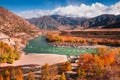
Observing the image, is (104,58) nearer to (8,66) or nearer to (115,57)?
(115,57)

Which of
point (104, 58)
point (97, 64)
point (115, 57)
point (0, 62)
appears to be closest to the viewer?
point (97, 64)

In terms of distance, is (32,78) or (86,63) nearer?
(32,78)

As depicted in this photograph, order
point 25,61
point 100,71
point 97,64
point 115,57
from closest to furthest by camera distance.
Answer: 1. point 100,71
2. point 97,64
3. point 115,57
4. point 25,61

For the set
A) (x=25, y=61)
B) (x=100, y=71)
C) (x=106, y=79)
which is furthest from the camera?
(x=25, y=61)

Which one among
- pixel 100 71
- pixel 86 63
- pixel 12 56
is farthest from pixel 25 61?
pixel 100 71

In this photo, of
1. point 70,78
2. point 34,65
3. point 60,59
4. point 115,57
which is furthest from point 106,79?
point 60,59

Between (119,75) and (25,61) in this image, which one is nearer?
(119,75)

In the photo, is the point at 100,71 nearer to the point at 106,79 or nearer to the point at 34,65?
the point at 106,79

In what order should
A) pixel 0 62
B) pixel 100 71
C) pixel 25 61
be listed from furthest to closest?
1. pixel 25 61
2. pixel 0 62
3. pixel 100 71
